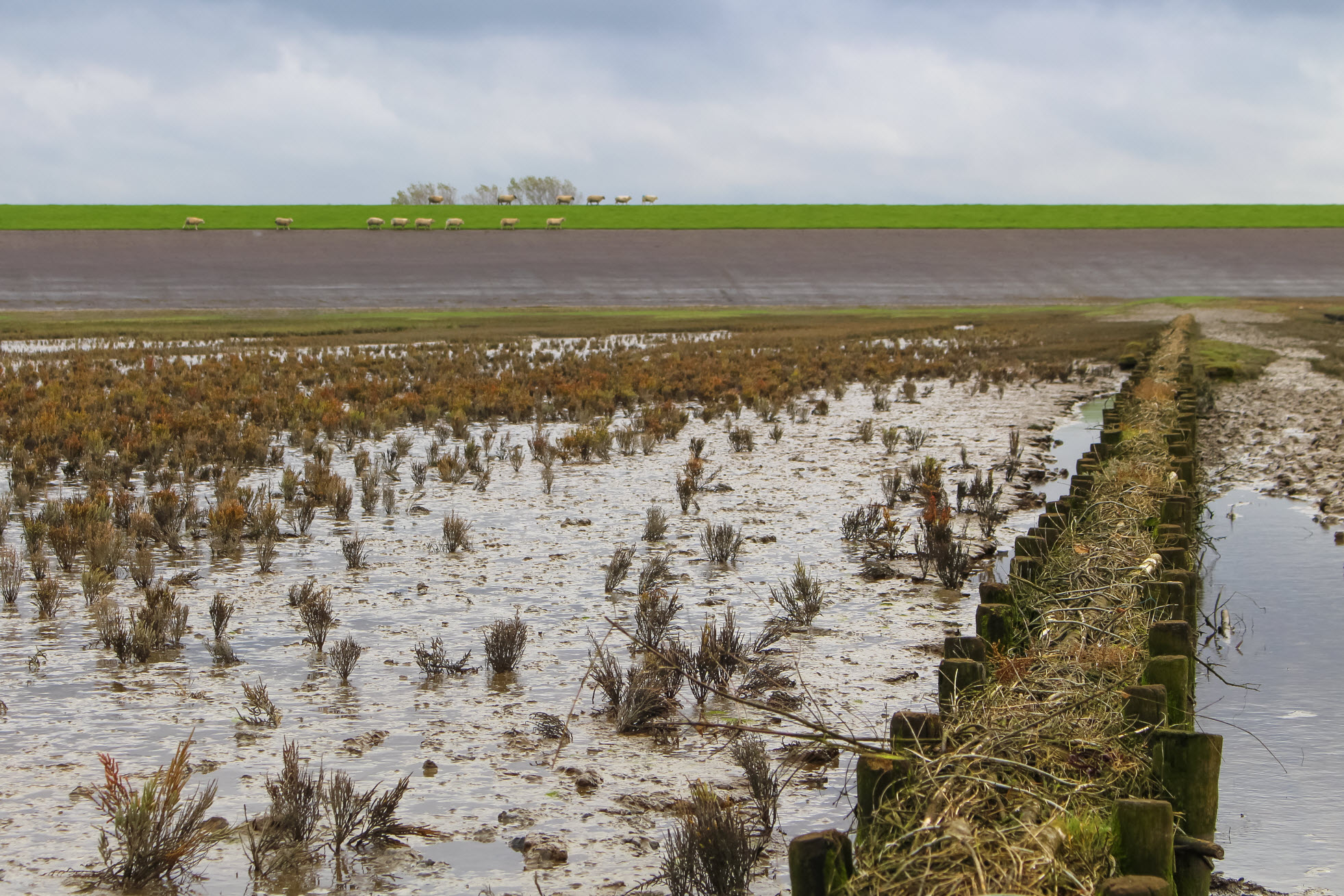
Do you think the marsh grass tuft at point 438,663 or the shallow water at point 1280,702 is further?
the marsh grass tuft at point 438,663

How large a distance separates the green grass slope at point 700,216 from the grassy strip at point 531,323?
84.3ft

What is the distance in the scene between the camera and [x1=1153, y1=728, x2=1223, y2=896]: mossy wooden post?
12.0ft

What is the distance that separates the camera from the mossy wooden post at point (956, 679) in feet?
12.6

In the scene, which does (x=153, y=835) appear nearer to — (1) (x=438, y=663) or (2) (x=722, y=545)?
(1) (x=438, y=663)

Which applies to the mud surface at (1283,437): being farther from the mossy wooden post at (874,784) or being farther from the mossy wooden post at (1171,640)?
the mossy wooden post at (874,784)

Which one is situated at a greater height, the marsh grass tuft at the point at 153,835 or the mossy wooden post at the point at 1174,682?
the mossy wooden post at the point at 1174,682

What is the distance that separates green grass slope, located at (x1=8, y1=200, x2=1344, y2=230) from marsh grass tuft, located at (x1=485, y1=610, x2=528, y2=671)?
71081 mm

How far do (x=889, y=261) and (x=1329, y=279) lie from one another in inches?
864

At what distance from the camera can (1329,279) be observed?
59.4 metres

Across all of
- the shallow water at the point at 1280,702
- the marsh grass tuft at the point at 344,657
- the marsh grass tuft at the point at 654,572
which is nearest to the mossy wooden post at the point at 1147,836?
the shallow water at the point at 1280,702

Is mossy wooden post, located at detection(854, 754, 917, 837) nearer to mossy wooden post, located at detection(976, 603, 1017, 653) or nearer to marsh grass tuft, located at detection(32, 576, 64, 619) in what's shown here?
mossy wooden post, located at detection(976, 603, 1017, 653)

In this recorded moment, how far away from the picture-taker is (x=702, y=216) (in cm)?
8688

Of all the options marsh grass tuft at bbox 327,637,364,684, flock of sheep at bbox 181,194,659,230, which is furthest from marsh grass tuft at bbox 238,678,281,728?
flock of sheep at bbox 181,194,659,230

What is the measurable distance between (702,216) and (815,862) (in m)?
85.9
